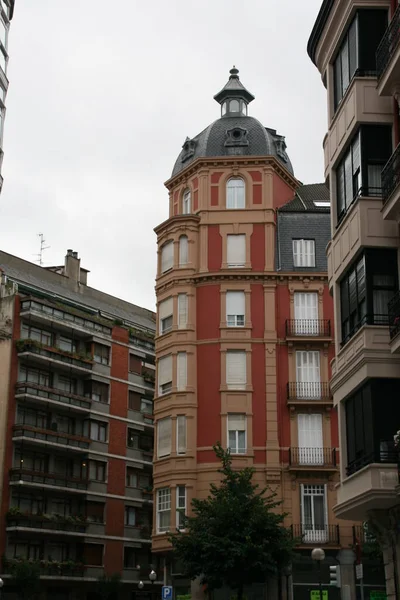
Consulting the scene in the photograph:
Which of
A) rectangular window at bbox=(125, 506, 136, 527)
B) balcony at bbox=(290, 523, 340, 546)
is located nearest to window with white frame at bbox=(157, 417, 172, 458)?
balcony at bbox=(290, 523, 340, 546)

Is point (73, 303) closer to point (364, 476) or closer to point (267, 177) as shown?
point (267, 177)

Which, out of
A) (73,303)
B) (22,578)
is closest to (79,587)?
(22,578)

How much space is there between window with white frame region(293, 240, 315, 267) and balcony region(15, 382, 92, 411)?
2156 centimetres

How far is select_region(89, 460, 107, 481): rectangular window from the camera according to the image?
6638 cm

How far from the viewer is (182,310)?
50.1 metres

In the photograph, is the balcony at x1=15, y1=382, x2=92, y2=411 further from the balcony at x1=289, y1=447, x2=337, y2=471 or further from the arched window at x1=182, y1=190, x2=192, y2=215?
the balcony at x1=289, y1=447, x2=337, y2=471

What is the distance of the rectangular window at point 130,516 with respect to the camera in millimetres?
68312

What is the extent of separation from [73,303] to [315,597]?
33390mm

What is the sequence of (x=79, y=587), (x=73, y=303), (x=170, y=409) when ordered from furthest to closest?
(x=73, y=303) < (x=79, y=587) < (x=170, y=409)

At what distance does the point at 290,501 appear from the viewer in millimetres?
46594

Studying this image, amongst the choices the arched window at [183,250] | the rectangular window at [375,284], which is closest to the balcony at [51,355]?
the arched window at [183,250]

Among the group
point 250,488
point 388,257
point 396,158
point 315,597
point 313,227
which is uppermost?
Result: point 313,227

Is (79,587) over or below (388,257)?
below

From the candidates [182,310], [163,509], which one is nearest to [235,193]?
[182,310]
